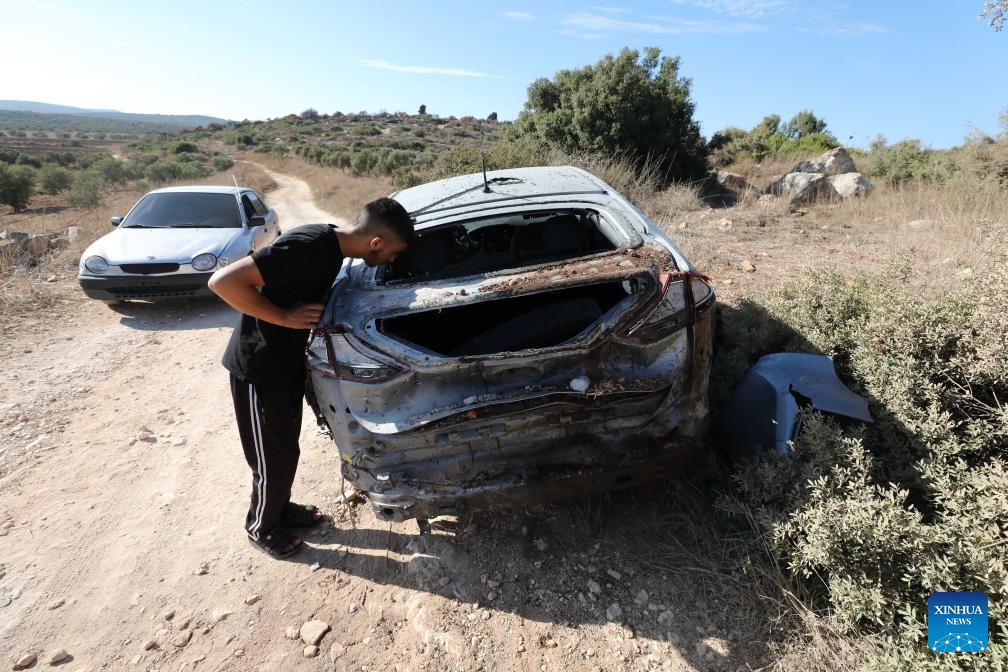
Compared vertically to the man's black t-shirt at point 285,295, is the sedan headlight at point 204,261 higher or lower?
lower

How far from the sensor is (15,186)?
2012 centimetres

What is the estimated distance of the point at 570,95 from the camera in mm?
12734

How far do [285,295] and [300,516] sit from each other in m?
1.39

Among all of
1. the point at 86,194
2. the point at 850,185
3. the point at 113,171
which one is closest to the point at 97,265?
the point at 850,185

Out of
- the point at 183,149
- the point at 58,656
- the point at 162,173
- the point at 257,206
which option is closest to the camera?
the point at 58,656

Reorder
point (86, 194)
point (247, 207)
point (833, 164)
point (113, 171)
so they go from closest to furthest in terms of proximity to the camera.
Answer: point (247, 207) → point (833, 164) → point (86, 194) → point (113, 171)

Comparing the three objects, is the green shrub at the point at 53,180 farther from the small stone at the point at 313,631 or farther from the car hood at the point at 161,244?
the small stone at the point at 313,631

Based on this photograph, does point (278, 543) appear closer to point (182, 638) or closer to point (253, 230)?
point (182, 638)

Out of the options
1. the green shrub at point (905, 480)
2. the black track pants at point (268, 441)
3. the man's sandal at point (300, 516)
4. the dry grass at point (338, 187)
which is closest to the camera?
the green shrub at point (905, 480)

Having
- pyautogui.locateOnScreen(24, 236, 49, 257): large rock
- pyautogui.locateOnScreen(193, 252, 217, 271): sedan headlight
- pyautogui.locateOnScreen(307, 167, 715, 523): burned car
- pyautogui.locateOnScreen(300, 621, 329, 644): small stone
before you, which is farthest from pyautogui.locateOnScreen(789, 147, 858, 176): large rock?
pyautogui.locateOnScreen(24, 236, 49, 257): large rock

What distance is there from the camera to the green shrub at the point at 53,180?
24625 millimetres

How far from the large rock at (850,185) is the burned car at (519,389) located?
961 cm

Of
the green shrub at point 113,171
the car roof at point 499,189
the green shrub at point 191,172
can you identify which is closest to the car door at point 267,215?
the car roof at point 499,189

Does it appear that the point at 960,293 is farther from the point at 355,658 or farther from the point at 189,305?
the point at 189,305
